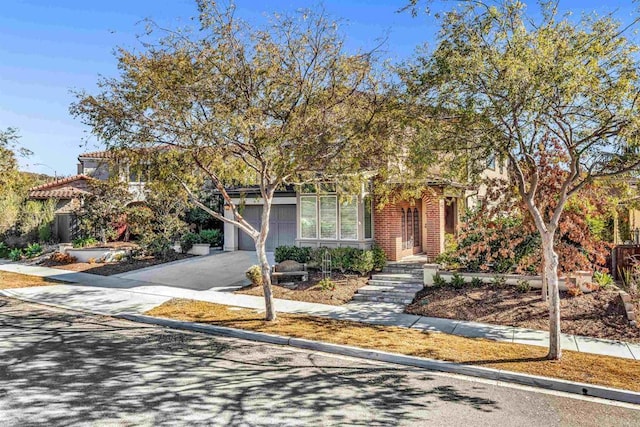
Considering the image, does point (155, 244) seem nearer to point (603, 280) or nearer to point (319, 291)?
point (319, 291)

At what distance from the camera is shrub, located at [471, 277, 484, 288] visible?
1234 centimetres

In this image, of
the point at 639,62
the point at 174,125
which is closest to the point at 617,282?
the point at 639,62

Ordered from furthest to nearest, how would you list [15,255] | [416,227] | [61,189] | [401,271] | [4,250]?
[61,189]
[4,250]
[15,255]
[416,227]
[401,271]

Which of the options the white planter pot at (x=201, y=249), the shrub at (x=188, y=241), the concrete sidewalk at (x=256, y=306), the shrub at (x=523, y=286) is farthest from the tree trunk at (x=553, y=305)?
the shrub at (x=188, y=241)

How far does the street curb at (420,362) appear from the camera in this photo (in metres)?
6.34

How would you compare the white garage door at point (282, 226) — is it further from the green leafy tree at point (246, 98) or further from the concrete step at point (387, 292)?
the green leafy tree at point (246, 98)

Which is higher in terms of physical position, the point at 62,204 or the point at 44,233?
the point at 62,204

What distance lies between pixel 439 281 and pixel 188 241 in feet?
43.8

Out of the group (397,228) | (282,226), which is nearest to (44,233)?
(282,226)

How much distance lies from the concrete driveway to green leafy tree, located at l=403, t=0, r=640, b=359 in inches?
390

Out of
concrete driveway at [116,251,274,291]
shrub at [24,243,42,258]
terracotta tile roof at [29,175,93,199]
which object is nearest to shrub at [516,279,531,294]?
concrete driveway at [116,251,274,291]

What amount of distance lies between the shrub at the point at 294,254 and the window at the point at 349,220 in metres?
1.51

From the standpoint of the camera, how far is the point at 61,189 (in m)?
25.1

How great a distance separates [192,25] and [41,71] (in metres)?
8.92
